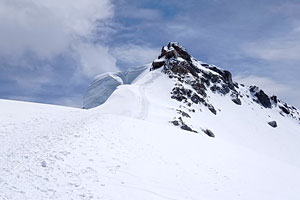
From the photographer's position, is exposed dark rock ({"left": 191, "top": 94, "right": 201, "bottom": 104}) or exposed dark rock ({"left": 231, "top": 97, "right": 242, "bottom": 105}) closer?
exposed dark rock ({"left": 191, "top": 94, "right": 201, "bottom": 104})

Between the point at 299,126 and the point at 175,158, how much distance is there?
131 metres

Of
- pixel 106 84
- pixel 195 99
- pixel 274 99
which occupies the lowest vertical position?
pixel 195 99

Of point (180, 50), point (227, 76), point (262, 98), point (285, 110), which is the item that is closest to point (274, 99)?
point (285, 110)

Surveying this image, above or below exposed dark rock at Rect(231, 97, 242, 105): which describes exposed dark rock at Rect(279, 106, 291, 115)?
above

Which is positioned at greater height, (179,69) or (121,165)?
(179,69)

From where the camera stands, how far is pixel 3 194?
987 centimetres

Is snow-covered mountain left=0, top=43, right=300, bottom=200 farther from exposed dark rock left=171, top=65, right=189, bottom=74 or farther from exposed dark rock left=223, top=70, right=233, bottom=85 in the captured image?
exposed dark rock left=223, top=70, right=233, bottom=85

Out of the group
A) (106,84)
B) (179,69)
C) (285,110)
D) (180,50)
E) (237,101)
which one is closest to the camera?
(179,69)

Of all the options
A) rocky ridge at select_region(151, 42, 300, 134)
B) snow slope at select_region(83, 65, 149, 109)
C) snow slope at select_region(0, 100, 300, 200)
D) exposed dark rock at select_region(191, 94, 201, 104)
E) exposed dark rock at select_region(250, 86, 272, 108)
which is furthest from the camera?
snow slope at select_region(83, 65, 149, 109)

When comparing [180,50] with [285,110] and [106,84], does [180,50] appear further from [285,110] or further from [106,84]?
[285,110]

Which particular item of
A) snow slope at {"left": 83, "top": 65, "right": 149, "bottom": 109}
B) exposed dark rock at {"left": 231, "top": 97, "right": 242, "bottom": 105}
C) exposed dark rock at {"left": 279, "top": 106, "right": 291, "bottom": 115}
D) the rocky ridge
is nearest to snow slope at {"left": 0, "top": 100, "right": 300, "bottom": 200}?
the rocky ridge

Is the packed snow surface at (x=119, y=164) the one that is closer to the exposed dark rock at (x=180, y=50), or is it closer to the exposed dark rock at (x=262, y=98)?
the exposed dark rock at (x=180, y=50)

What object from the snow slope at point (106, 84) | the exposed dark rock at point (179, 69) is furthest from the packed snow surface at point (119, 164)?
the snow slope at point (106, 84)

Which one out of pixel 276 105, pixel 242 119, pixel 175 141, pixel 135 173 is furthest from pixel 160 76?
pixel 276 105
